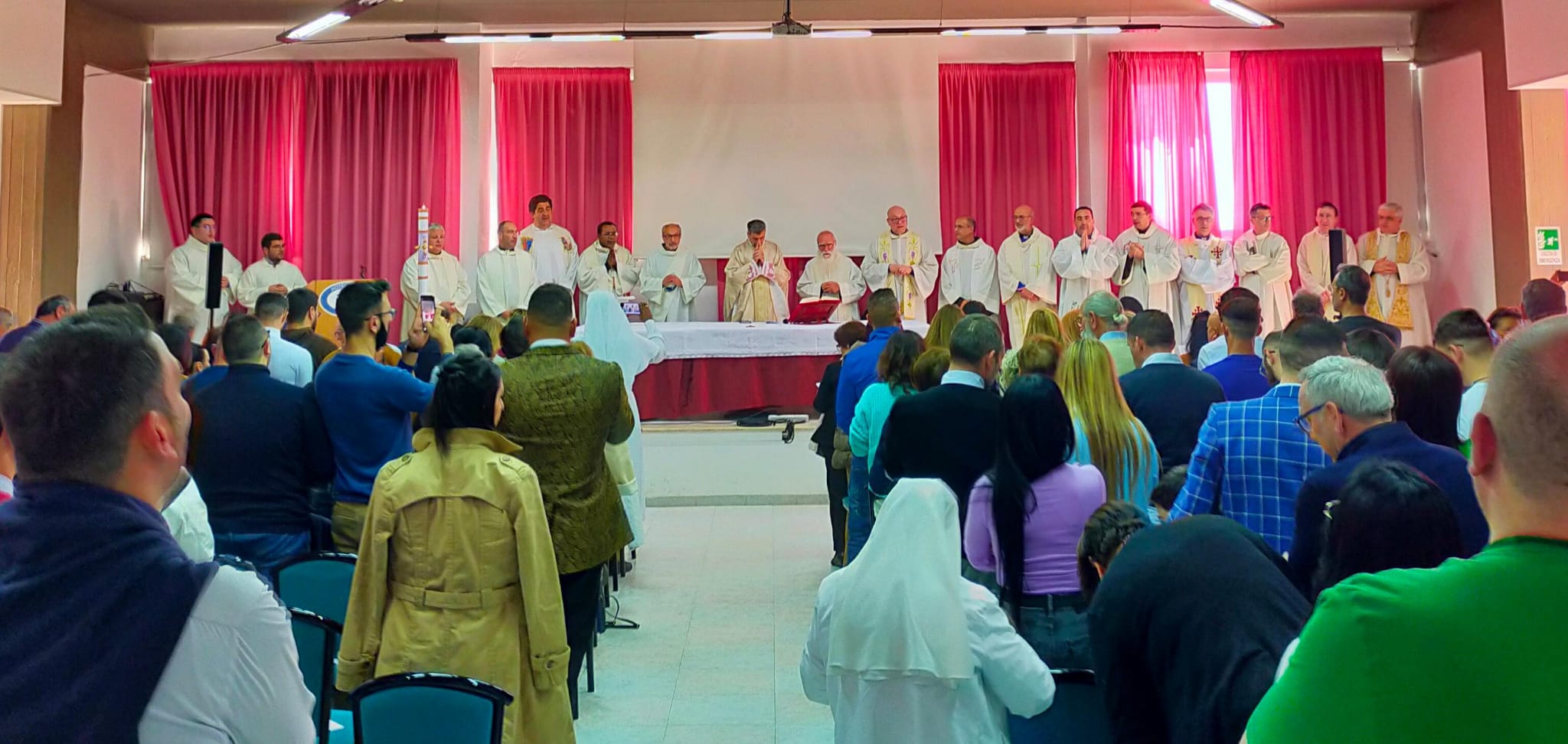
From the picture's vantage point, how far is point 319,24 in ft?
30.3

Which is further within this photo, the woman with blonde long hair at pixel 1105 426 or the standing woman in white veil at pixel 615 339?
the standing woman in white veil at pixel 615 339

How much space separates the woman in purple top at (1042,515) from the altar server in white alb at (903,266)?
28.9 feet

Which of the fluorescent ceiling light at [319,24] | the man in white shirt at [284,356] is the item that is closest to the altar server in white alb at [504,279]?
the fluorescent ceiling light at [319,24]

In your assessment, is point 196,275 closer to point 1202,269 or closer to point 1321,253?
point 1202,269

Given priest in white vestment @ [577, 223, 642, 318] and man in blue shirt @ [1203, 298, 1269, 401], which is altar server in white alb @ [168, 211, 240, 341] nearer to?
priest in white vestment @ [577, 223, 642, 318]

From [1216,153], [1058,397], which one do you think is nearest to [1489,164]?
[1216,153]

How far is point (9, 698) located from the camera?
1.22 metres

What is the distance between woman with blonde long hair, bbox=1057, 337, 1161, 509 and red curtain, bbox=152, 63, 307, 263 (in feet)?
35.7

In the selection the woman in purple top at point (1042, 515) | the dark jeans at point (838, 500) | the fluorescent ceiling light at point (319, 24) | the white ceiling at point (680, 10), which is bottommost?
the dark jeans at point (838, 500)

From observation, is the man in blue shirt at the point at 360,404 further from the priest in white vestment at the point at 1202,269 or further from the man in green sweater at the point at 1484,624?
the priest in white vestment at the point at 1202,269

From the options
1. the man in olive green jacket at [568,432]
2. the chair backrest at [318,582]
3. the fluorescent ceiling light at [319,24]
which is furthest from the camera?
the fluorescent ceiling light at [319,24]

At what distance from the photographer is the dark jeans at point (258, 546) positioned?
3758 mm

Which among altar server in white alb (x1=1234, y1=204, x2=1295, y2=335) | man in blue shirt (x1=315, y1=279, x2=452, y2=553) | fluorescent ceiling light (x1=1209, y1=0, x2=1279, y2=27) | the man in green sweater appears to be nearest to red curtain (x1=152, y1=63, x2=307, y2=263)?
fluorescent ceiling light (x1=1209, y1=0, x2=1279, y2=27)

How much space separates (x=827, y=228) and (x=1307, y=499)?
10488mm
